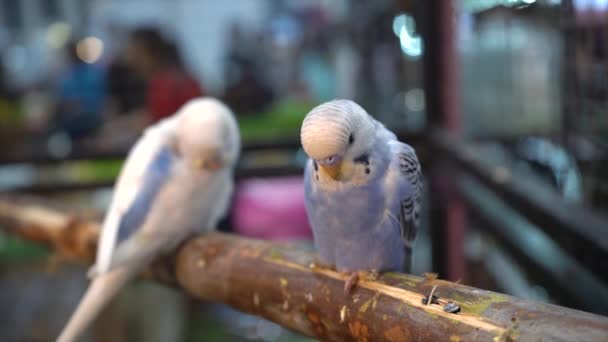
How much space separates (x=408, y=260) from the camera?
3.26 feet

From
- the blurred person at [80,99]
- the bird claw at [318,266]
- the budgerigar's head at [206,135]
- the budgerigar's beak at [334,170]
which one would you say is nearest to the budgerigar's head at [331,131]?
the budgerigar's beak at [334,170]

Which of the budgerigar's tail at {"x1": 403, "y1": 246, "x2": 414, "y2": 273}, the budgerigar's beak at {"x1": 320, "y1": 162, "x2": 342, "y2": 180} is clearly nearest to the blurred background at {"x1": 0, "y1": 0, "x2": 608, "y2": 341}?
the budgerigar's tail at {"x1": 403, "y1": 246, "x2": 414, "y2": 273}

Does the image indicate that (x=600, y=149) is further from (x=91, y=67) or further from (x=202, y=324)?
(x=91, y=67)

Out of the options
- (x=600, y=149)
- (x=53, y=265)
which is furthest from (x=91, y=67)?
(x=600, y=149)

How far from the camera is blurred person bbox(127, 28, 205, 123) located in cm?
185

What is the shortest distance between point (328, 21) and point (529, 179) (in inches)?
56.8

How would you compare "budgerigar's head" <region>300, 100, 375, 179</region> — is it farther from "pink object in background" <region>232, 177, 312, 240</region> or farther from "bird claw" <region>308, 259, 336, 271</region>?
"pink object in background" <region>232, 177, 312, 240</region>

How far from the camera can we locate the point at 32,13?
2930mm

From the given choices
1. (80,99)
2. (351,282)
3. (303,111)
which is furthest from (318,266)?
(80,99)

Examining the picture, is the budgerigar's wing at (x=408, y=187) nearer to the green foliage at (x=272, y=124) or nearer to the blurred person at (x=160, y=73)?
the blurred person at (x=160, y=73)

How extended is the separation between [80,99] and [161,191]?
1496mm

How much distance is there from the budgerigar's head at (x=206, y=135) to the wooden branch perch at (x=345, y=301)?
0.50ft

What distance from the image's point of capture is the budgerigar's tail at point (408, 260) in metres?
0.97

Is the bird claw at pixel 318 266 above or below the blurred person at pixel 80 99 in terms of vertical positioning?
below
